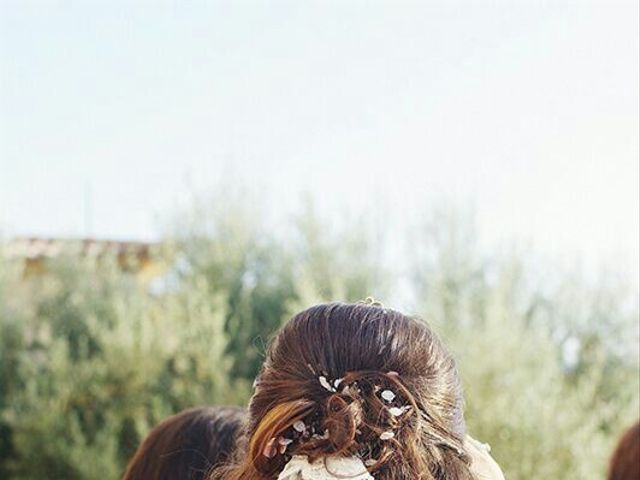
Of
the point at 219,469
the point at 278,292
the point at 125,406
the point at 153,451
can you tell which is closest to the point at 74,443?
the point at 125,406

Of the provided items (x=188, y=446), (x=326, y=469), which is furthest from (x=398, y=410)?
(x=188, y=446)

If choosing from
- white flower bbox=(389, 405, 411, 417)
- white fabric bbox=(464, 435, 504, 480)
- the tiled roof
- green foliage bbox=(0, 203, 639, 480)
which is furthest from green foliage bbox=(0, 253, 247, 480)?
white flower bbox=(389, 405, 411, 417)

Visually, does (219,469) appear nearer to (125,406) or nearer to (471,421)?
(471,421)

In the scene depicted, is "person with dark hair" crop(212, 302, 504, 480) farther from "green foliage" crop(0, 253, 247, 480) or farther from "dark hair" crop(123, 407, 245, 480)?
"green foliage" crop(0, 253, 247, 480)

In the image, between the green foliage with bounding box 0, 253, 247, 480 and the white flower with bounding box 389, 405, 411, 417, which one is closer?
the white flower with bounding box 389, 405, 411, 417

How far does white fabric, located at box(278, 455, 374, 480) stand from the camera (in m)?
1.73

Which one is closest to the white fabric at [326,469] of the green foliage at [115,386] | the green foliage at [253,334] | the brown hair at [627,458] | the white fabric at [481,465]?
the white fabric at [481,465]

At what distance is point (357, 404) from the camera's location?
1756 mm

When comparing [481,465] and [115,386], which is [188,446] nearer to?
[481,465]

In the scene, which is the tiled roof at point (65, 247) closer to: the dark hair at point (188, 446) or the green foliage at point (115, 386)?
the green foliage at point (115, 386)

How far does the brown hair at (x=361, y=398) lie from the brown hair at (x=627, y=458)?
1.20m

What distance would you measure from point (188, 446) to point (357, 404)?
1.07 meters

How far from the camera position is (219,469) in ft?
7.22

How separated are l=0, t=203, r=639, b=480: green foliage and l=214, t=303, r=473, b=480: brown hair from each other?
5852 millimetres
